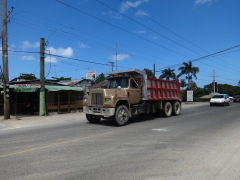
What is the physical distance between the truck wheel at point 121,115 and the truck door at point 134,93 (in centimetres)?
80

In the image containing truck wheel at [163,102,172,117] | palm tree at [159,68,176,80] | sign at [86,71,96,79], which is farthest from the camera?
Result: palm tree at [159,68,176,80]

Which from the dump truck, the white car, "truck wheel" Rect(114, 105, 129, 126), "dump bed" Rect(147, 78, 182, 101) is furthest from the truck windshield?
the white car

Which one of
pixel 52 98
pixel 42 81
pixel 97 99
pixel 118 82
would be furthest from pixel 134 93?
pixel 52 98

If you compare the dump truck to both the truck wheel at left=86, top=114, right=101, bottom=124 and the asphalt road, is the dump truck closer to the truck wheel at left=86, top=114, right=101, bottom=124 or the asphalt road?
the truck wheel at left=86, top=114, right=101, bottom=124

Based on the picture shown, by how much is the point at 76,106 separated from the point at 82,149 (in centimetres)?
1508

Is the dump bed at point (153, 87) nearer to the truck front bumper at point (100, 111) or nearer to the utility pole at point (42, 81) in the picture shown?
the truck front bumper at point (100, 111)

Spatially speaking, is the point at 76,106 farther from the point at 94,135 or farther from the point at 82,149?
the point at 82,149

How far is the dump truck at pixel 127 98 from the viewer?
11208 millimetres

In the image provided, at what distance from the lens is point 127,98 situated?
11.9 metres

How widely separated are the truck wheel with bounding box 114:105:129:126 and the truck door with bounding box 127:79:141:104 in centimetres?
80

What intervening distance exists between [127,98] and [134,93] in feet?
2.71

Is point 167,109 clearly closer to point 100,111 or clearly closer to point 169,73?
point 100,111

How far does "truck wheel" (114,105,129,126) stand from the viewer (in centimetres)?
1120

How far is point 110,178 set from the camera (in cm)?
441
